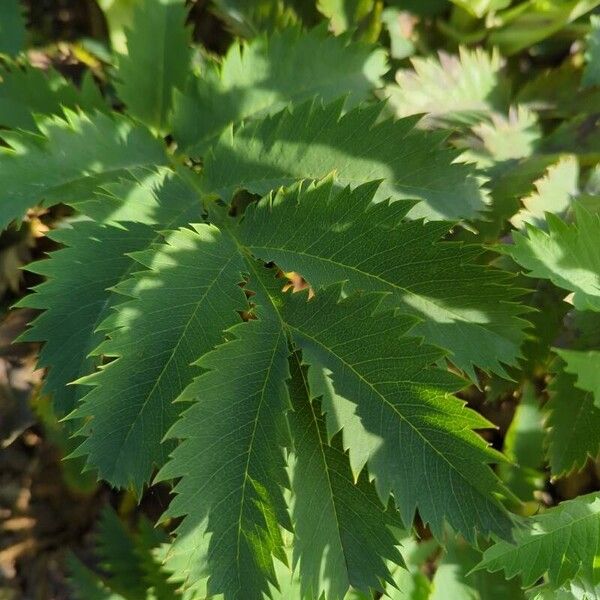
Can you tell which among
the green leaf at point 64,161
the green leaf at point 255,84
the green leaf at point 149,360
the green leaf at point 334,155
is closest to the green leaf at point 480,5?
the green leaf at point 255,84

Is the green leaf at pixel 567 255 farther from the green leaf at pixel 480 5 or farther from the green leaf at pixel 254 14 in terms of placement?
the green leaf at pixel 254 14

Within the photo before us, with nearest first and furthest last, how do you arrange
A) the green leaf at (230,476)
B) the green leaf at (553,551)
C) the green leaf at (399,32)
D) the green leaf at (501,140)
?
the green leaf at (230,476) < the green leaf at (553,551) < the green leaf at (501,140) < the green leaf at (399,32)

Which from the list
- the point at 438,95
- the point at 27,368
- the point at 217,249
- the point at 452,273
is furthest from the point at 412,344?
the point at 27,368

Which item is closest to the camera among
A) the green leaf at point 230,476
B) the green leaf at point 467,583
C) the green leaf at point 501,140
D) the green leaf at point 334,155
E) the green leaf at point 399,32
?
the green leaf at point 230,476

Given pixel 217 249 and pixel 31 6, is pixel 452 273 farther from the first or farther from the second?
pixel 31 6

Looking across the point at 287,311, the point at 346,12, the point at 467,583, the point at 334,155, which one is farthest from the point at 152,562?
the point at 346,12

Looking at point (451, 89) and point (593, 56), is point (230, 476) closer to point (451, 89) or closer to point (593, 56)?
point (451, 89)
